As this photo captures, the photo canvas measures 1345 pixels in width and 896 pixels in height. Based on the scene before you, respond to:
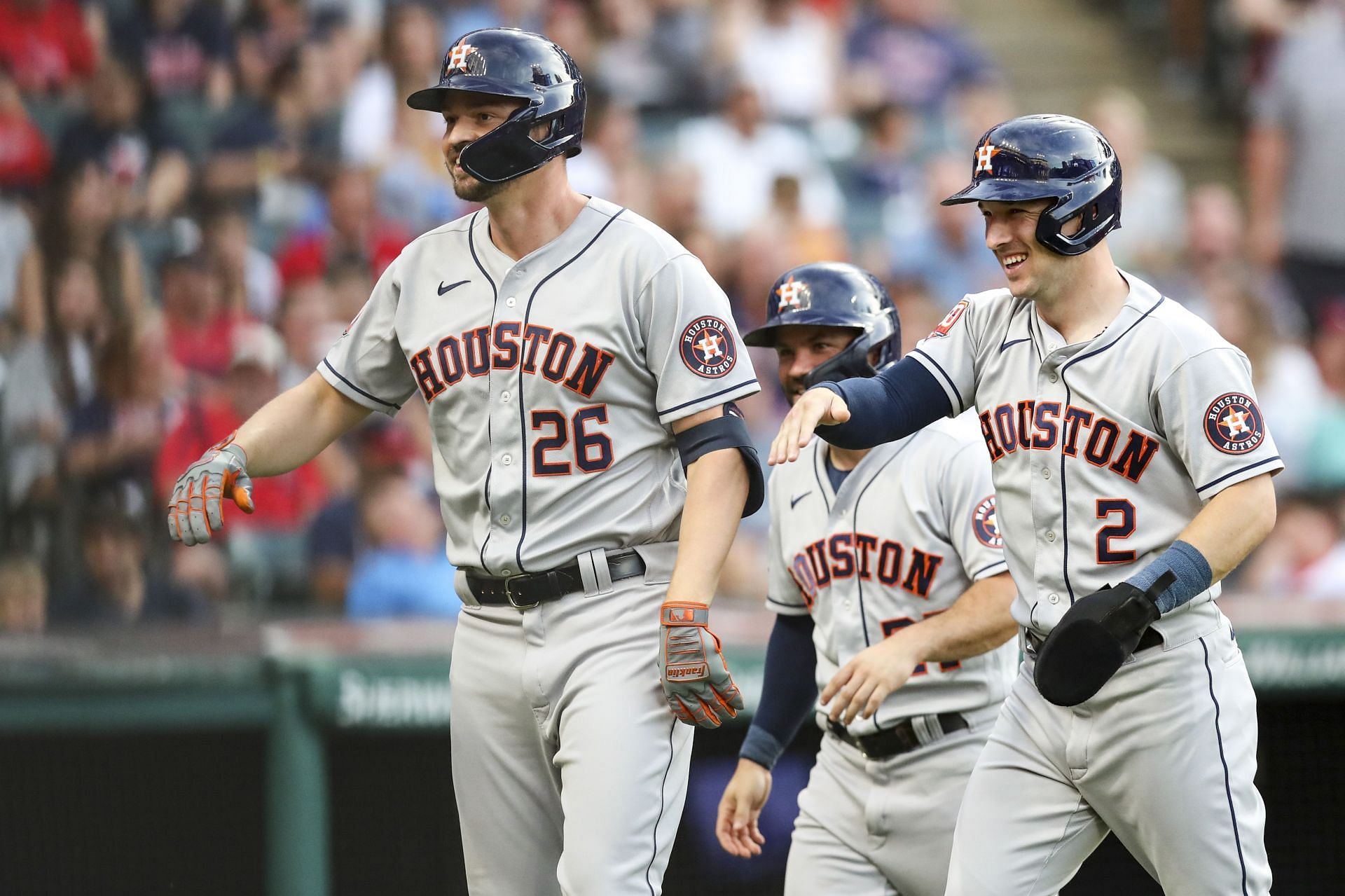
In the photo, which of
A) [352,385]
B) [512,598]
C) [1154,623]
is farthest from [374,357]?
[1154,623]

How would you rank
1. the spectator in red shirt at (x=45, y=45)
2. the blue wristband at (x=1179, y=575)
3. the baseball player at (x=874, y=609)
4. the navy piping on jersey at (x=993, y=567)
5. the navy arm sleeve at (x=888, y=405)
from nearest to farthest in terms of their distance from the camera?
the blue wristband at (x=1179, y=575), the navy arm sleeve at (x=888, y=405), the navy piping on jersey at (x=993, y=567), the baseball player at (x=874, y=609), the spectator in red shirt at (x=45, y=45)

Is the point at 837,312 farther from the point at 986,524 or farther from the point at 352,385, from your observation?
the point at 352,385

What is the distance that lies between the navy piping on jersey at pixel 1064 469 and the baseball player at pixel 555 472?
0.57 metres

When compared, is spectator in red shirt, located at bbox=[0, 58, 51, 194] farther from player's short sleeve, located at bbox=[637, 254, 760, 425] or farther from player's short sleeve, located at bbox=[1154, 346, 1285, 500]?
player's short sleeve, located at bbox=[1154, 346, 1285, 500]

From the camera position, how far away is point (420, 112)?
8.13 m

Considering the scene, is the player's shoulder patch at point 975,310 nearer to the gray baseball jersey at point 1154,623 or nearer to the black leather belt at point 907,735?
the gray baseball jersey at point 1154,623

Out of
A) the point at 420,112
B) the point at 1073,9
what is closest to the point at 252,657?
the point at 420,112

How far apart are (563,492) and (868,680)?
2.38 feet

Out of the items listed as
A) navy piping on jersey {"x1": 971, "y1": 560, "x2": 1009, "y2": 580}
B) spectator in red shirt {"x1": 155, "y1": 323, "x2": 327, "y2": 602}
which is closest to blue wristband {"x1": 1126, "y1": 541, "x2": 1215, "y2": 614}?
navy piping on jersey {"x1": 971, "y1": 560, "x2": 1009, "y2": 580}

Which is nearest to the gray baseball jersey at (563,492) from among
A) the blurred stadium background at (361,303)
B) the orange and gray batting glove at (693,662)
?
the orange and gray batting glove at (693,662)

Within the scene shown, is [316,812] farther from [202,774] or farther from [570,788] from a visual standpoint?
[570,788]

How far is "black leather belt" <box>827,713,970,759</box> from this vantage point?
3.84 m

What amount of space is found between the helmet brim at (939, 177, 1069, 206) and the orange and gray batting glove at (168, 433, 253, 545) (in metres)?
1.46

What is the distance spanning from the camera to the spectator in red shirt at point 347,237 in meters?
7.61
